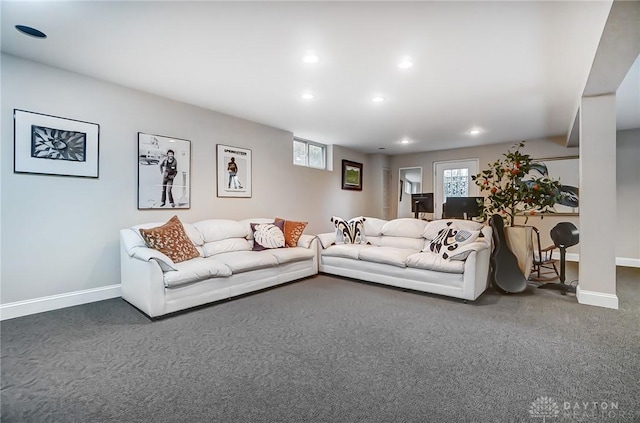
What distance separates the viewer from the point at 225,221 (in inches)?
170

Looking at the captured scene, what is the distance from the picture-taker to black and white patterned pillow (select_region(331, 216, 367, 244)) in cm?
486

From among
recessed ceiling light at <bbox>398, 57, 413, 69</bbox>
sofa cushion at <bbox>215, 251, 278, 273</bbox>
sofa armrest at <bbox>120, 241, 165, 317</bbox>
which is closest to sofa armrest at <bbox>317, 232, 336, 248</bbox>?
sofa cushion at <bbox>215, 251, 278, 273</bbox>

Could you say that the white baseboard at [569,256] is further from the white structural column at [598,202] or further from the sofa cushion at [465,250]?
the sofa cushion at [465,250]

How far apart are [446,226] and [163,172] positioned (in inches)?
155

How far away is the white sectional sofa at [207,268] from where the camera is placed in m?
2.91

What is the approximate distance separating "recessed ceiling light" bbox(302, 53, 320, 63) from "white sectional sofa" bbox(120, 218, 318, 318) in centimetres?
228

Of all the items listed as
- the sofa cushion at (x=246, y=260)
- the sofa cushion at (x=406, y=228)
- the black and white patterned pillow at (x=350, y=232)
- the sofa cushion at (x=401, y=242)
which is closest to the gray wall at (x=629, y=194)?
the sofa cushion at (x=406, y=228)

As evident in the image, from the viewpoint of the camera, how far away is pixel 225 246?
405cm

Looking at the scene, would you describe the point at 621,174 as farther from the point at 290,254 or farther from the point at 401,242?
the point at 290,254

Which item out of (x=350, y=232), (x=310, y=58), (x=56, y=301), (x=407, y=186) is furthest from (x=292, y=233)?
(x=407, y=186)

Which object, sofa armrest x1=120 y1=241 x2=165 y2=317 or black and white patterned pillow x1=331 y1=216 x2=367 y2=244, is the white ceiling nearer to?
black and white patterned pillow x1=331 y1=216 x2=367 y2=244

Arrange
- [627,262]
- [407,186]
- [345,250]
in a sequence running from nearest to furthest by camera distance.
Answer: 1. [345,250]
2. [627,262]
3. [407,186]

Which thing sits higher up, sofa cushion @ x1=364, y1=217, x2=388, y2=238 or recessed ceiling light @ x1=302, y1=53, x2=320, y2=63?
recessed ceiling light @ x1=302, y1=53, x2=320, y2=63

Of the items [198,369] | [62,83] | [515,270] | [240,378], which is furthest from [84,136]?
[515,270]
